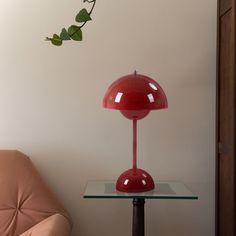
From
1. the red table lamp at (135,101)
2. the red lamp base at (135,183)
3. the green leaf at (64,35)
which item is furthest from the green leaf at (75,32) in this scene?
the red lamp base at (135,183)

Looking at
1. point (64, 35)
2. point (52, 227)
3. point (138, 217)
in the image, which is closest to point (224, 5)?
point (64, 35)

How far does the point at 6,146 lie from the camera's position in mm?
2375

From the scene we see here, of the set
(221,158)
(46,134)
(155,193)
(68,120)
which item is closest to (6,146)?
(46,134)

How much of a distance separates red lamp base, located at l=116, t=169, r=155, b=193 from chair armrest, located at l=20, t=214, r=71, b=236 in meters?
0.32

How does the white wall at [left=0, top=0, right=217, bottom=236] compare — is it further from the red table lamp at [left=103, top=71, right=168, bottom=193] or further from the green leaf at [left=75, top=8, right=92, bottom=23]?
the green leaf at [left=75, top=8, right=92, bottom=23]

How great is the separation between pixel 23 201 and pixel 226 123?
3.70ft

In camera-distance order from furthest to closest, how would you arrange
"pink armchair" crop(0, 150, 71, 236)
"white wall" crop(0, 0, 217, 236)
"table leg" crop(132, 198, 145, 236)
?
1. "white wall" crop(0, 0, 217, 236)
2. "pink armchair" crop(0, 150, 71, 236)
3. "table leg" crop(132, 198, 145, 236)

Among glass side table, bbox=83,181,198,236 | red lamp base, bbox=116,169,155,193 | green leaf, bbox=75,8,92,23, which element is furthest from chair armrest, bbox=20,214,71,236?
green leaf, bbox=75,8,92,23

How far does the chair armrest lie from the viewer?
182 cm

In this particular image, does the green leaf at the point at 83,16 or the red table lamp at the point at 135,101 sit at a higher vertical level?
the green leaf at the point at 83,16

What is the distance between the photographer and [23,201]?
2.09 meters

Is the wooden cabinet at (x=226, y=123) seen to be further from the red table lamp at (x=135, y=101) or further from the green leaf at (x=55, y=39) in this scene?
the green leaf at (x=55, y=39)

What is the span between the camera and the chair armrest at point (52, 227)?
1.82m

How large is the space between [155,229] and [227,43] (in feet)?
3.74
